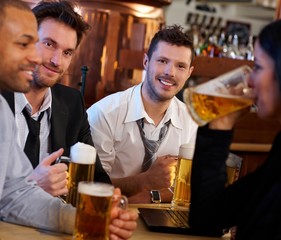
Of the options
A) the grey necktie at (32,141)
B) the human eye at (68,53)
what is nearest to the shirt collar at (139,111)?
the human eye at (68,53)

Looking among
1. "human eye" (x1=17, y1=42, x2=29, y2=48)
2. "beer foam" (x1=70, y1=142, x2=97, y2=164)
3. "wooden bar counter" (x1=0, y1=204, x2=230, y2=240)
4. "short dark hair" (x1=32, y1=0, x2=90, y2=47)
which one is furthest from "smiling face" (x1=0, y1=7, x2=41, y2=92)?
"short dark hair" (x1=32, y1=0, x2=90, y2=47)

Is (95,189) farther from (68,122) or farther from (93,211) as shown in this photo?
(68,122)

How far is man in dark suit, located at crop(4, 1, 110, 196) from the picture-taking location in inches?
86.0

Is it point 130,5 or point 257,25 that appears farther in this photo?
point 257,25

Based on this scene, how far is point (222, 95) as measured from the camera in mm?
1480

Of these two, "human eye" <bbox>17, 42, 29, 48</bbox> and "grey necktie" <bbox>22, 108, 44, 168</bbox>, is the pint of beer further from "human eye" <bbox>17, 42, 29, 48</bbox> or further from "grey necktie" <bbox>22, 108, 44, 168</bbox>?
"grey necktie" <bbox>22, 108, 44, 168</bbox>

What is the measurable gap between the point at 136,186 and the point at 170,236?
27.1 inches

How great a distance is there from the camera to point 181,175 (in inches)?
79.4

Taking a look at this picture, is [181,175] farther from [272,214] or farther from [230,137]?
[272,214]

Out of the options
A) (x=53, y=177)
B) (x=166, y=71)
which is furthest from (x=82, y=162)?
(x=166, y=71)

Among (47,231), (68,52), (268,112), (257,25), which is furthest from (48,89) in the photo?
(257,25)

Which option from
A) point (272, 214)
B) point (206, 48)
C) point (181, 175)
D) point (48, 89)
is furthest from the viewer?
point (206, 48)

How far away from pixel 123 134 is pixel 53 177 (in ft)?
2.87

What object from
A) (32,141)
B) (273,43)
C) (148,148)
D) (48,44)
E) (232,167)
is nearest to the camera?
(273,43)
